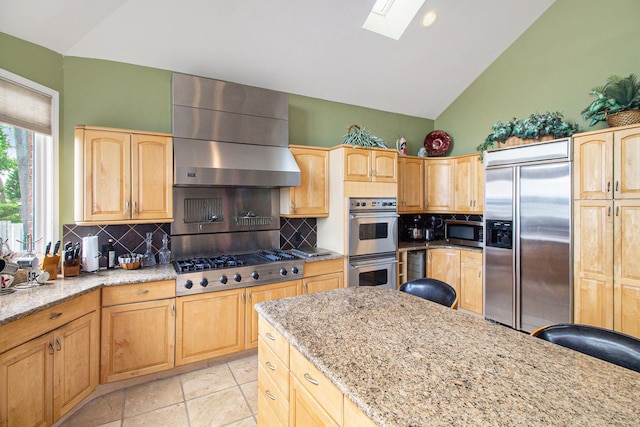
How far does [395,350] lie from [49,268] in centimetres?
267

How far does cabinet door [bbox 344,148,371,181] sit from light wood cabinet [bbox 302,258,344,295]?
951 millimetres

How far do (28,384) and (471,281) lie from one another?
13.9 ft

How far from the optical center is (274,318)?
60.6 inches

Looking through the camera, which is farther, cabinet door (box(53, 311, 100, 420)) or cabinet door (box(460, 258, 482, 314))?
cabinet door (box(460, 258, 482, 314))

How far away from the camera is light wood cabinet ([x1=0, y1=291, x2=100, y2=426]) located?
1696 millimetres

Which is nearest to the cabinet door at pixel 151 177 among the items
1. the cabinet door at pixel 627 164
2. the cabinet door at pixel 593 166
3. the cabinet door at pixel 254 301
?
the cabinet door at pixel 254 301

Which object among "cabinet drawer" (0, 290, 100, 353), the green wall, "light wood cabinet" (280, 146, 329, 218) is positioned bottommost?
"cabinet drawer" (0, 290, 100, 353)

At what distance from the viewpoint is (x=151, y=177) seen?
276 cm

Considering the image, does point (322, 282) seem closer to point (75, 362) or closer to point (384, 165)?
point (384, 165)

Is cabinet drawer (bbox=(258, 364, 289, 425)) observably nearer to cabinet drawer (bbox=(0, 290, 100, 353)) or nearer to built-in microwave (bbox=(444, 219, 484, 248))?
cabinet drawer (bbox=(0, 290, 100, 353))

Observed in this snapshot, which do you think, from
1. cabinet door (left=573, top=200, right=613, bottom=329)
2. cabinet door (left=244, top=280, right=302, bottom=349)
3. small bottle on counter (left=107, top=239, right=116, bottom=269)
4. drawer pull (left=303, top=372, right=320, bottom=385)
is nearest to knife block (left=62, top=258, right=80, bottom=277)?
small bottle on counter (left=107, top=239, right=116, bottom=269)

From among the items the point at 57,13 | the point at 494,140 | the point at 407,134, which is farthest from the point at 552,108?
the point at 57,13

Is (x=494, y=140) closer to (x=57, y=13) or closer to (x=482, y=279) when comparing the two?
(x=482, y=279)

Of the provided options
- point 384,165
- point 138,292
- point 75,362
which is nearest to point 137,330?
point 138,292
